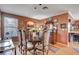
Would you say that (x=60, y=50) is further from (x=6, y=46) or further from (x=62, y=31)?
(x=6, y=46)

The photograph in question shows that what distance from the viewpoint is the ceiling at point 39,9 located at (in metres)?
1.97

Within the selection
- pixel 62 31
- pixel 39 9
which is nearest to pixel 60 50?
pixel 62 31

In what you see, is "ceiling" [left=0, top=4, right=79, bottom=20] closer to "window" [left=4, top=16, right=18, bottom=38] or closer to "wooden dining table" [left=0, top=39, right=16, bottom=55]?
"window" [left=4, top=16, right=18, bottom=38]

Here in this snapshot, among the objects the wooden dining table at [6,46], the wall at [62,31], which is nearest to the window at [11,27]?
the wooden dining table at [6,46]

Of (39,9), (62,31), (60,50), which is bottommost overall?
(60,50)

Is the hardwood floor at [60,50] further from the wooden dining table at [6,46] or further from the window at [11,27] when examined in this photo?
the window at [11,27]

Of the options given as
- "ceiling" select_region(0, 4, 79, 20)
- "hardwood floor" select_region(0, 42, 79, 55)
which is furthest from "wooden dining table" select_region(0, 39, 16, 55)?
"ceiling" select_region(0, 4, 79, 20)

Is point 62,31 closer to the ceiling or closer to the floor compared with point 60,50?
closer to the ceiling

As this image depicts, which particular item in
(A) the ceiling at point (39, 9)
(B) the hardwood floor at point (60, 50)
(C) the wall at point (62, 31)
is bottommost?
(B) the hardwood floor at point (60, 50)

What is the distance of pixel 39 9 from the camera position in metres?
2.00

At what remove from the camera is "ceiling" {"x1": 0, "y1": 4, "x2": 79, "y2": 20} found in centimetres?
197

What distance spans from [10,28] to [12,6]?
1.28ft
